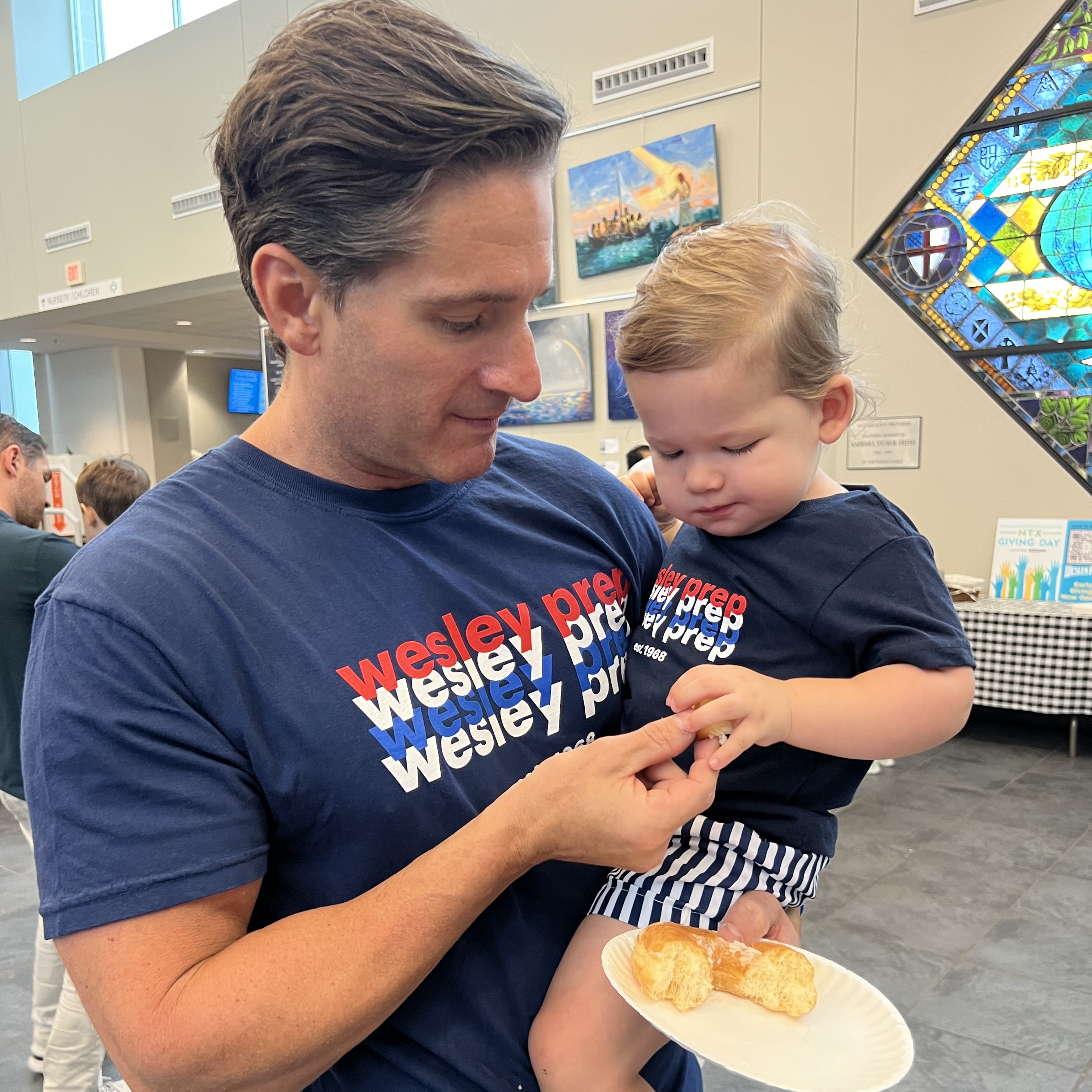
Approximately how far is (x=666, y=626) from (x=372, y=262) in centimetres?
61

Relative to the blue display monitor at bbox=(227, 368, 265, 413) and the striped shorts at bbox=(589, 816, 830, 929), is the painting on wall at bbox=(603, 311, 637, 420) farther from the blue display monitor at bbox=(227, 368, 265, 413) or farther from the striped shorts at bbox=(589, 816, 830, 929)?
the blue display monitor at bbox=(227, 368, 265, 413)

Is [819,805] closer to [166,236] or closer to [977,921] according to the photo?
[977,921]

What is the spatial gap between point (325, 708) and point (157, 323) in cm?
1226

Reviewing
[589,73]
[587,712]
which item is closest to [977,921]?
[587,712]

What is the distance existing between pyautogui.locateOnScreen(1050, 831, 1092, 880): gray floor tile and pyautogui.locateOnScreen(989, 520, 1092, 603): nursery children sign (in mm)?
1680

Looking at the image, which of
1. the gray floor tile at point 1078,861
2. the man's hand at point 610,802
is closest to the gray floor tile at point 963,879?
the gray floor tile at point 1078,861

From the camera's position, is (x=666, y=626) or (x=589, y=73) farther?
(x=589, y=73)

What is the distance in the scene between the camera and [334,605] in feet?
3.07

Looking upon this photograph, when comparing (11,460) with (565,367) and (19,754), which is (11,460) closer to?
(19,754)

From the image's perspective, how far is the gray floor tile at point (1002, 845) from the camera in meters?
3.76

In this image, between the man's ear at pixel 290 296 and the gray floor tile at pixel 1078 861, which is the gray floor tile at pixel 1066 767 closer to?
the gray floor tile at pixel 1078 861

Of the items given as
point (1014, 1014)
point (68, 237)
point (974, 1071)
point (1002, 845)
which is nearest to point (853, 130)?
point (1002, 845)

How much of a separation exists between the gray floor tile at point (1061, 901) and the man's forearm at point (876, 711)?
282cm

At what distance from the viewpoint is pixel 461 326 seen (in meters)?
0.94
